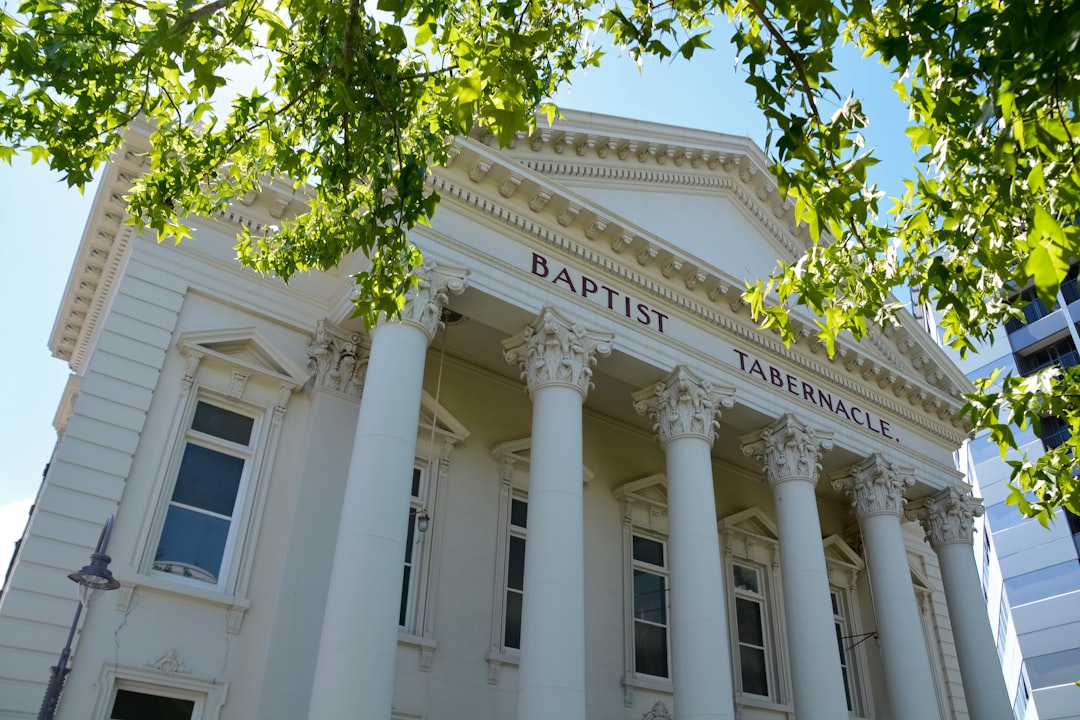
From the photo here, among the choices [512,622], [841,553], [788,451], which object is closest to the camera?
[512,622]

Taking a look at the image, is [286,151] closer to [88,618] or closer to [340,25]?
[340,25]

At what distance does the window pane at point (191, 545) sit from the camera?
11773mm

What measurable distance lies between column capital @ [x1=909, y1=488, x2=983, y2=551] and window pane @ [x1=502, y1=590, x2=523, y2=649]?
10.1 meters

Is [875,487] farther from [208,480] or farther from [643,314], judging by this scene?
[208,480]

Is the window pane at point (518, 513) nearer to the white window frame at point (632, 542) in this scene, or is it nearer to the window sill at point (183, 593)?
the white window frame at point (632, 542)

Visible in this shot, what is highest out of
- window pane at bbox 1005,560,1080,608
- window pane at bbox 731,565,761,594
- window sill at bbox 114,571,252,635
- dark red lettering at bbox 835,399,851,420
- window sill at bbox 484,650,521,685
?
window pane at bbox 1005,560,1080,608

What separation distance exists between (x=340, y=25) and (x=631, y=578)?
12134 millimetres

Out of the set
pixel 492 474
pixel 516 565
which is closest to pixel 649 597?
pixel 516 565

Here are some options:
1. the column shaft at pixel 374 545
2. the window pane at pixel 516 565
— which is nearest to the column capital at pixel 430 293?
the column shaft at pixel 374 545

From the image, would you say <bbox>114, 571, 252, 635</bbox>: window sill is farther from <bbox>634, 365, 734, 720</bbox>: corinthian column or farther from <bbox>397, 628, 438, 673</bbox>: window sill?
<bbox>634, 365, 734, 720</bbox>: corinthian column

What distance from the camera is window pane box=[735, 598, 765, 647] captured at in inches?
706

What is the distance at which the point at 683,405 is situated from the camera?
1456cm

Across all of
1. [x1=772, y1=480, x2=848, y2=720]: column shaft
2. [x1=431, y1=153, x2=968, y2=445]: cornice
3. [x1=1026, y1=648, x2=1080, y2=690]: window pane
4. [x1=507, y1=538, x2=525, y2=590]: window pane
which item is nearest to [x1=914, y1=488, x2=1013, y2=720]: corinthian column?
[x1=431, y1=153, x2=968, y2=445]: cornice

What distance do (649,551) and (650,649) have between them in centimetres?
195
